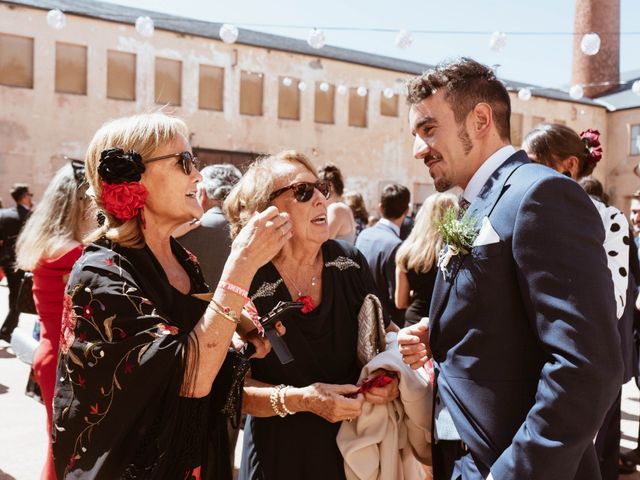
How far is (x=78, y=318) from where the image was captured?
1918 mm

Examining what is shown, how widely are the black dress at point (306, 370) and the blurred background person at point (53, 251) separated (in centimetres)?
152

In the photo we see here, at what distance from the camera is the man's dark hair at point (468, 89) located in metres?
2.01

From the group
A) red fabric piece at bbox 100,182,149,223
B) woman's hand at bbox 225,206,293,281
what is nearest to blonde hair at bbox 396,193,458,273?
woman's hand at bbox 225,206,293,281

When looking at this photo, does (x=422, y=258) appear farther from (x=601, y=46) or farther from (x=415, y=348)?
(x=601, y=46)

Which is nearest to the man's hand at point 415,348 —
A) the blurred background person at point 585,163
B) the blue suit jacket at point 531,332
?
the blue suit jacket at point 531,332

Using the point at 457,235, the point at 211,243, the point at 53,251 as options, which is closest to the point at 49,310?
the point at 53,251

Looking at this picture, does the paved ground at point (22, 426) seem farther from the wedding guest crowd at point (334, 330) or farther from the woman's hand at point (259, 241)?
the woman's hand at point (259, 241)

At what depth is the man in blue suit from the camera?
1.58 meters

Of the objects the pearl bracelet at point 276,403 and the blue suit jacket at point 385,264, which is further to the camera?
the blue suit jacket at point 385,264

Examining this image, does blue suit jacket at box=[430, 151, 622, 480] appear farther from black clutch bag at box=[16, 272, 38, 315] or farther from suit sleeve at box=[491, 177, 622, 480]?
black clutch bag at box=[16, 272, 38, 315]

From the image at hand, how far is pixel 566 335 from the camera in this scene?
158 centimetres

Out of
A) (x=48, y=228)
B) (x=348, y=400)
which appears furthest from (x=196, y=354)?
(x=48, y=228)

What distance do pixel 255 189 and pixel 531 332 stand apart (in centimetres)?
143

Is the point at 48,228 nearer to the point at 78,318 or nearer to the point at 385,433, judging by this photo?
the point at 78,318
